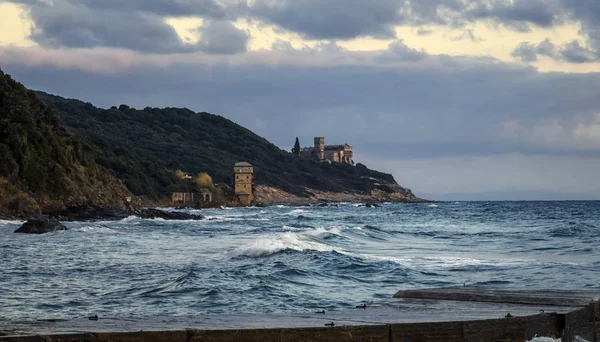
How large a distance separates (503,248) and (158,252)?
13.8 meters

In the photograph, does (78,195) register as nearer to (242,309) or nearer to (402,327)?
(242,309)

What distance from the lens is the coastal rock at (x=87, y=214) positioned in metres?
64.3

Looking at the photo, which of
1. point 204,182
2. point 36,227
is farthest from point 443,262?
point 204,182

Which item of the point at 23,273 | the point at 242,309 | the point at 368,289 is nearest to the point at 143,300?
the point at 242,309

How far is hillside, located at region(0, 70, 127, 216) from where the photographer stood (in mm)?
66562

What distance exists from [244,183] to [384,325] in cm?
16095

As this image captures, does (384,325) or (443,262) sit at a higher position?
(384,325)

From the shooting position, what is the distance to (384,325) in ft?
27.3

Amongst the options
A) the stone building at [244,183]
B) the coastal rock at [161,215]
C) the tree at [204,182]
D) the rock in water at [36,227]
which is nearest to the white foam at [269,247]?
the rock in water at [36,227]

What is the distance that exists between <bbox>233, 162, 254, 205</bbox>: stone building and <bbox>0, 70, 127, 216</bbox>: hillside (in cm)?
8112

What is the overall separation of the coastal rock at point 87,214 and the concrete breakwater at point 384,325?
5588 cm

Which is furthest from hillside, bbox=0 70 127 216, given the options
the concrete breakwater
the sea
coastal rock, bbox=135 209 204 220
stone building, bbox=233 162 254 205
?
stone building, bbox=233 162 254 205

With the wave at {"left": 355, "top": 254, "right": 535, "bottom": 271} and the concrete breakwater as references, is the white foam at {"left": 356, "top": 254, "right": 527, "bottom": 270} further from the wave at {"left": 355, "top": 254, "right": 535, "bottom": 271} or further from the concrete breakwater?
the concrete breakwater

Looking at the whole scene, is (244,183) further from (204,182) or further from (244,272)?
(244,272)
